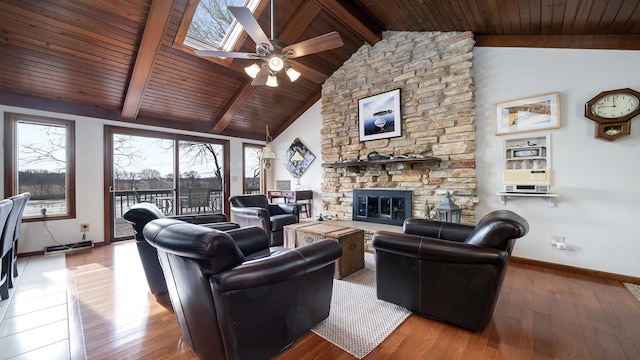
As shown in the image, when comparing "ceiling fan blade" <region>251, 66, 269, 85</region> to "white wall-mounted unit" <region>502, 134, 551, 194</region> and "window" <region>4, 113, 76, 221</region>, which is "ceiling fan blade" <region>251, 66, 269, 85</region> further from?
"window" <region>4, 113, 76, 221</region>

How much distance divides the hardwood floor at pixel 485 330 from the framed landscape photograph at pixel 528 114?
1843 millimetres

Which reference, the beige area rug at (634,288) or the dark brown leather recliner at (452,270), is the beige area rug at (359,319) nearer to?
the dark brown leather recliner at (452,270)

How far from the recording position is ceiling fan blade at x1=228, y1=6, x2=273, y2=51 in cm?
219

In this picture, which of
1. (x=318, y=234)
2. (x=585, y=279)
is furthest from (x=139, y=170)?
(x=585, y=279)

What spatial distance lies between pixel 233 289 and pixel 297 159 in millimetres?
4984

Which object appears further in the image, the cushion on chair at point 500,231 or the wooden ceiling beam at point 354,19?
the wooden ceiling beam at point 354,19

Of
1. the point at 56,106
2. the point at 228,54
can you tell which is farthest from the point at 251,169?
the point at 228,54

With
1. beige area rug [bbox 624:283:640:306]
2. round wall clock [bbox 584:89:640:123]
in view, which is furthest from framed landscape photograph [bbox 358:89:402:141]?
beige area rug [bbox 624:283:640:306]

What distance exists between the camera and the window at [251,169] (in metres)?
6.42

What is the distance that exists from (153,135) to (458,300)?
5634 mm

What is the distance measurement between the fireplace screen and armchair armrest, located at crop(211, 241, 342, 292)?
2.67 meters

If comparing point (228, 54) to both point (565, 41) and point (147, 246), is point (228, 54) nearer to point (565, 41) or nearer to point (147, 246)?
point (147, 246)

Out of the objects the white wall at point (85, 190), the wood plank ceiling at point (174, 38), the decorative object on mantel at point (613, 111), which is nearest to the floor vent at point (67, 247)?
the white wall at point (85, 190)

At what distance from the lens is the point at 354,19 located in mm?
3789
